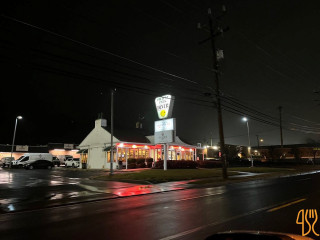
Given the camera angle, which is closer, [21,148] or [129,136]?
[129,136]

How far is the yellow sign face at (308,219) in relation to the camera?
21.7 ft

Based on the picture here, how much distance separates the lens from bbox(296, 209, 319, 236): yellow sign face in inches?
261

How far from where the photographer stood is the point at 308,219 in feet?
26.3

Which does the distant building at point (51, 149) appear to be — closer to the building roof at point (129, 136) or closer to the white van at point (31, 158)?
the white van at point (31, 158)

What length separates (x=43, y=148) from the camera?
220 ft

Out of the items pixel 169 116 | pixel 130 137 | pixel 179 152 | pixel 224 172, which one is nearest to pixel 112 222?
pixel 224 172

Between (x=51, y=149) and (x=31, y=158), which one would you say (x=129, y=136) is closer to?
(x=31, y=158)

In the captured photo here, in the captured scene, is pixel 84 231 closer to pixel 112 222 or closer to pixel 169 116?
pixel 112 222

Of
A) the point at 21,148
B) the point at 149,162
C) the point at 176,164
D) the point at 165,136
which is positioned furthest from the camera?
the point at 21,148

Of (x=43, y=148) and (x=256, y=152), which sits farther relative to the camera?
(x=256, y=152)

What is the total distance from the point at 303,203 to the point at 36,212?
10.4 metres

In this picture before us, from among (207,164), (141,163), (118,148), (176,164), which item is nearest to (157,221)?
(176,164)

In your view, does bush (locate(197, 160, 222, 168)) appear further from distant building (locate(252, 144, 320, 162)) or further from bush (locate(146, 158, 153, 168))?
distant building (locate(252, 144, 320, 162))

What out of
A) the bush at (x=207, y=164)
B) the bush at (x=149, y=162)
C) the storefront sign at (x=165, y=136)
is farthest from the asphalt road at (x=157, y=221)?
the bush at (x=207, y=164)
